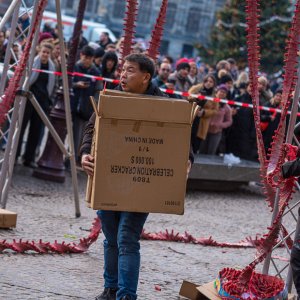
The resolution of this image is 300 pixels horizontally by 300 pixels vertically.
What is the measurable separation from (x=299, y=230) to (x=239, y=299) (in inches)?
25.2

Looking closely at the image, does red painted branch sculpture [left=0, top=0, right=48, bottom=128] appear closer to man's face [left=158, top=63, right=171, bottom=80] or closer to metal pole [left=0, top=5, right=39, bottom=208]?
metal pole [left=0, top=5, right=39, bottom=208]

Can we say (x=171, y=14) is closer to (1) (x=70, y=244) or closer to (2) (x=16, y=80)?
(2) (x=16, y=80)

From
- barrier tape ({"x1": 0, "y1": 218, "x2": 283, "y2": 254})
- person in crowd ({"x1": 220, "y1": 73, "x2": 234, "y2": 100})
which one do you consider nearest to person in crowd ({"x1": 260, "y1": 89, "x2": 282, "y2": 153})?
person in crowd ({"x1": 220, "y1": 73, "x2": 234, "y2": 100})

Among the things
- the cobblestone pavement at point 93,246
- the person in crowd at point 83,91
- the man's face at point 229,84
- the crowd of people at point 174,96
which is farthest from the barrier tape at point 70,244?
the man's face at point 229,84

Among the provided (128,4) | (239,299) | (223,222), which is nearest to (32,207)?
(223,222)

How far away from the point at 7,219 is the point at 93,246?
841 mm

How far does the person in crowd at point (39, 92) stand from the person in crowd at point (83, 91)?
0.51m

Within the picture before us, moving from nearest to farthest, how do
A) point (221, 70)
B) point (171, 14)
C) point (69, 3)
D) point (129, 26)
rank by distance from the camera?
1. point (129, 26)
2. point (221, 70)
3. point (69, 3)
4. point (171, 14)

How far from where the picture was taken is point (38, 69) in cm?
1439

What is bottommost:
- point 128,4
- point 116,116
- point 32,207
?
point 32,207

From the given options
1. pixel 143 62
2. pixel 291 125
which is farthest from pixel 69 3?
pixel 143 62

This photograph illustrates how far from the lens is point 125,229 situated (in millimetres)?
6652

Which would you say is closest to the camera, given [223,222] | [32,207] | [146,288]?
[146,288]

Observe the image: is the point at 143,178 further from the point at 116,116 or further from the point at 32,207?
the point at 32,207
